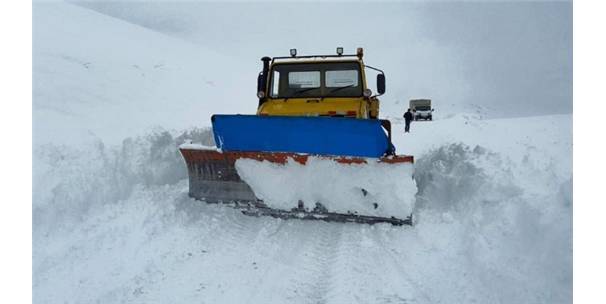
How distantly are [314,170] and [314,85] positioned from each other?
1503 mm

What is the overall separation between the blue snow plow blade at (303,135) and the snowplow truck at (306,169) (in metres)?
0.01

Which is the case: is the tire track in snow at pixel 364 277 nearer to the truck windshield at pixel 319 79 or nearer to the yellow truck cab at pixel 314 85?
the yellow truck cab at pixel 314 85

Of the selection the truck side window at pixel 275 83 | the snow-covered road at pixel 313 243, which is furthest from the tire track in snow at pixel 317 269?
the truck side window at pixel 275 83

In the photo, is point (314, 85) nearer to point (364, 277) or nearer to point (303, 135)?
point (303, 135)

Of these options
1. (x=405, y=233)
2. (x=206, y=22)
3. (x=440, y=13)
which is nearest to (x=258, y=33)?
(x=206, y=22)

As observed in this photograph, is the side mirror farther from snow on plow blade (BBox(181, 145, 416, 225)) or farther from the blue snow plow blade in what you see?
snow on plow blade (BBox(181, 145, 416, 225))

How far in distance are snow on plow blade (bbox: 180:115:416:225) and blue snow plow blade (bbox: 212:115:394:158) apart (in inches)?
0.4

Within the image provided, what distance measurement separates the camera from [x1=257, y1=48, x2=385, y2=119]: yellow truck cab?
17.3 ft

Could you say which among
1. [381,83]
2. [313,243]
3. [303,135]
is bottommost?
[313,243]

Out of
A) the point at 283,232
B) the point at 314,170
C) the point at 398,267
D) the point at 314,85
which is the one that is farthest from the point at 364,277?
the point at 314,85

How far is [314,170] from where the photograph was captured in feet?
14.5

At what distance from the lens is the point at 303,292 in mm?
2967

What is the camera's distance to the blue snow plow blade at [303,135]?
4.31m

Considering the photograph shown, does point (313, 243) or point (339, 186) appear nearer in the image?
point (313, 243)
